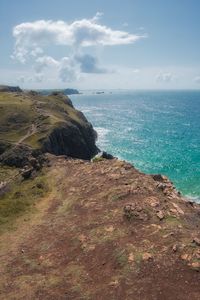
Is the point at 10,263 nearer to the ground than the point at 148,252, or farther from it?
nearer to the ground

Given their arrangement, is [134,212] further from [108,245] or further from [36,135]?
[36,135]

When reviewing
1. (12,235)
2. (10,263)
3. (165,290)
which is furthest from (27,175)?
(165,290)

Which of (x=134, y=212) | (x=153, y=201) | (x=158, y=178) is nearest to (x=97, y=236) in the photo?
(x=134, y=212)

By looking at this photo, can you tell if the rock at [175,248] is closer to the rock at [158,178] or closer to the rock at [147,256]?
the rock at [147,256]

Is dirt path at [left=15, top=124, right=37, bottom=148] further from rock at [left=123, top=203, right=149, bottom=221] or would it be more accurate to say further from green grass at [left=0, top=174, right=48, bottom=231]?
rock at [left=123, top=203, right=149, bottom=221]

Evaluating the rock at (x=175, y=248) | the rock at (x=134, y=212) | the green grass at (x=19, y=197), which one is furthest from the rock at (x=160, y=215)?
the green grass at (x=19, y=197)

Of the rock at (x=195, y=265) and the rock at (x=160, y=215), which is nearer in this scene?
the rock at (x=195, y=265)

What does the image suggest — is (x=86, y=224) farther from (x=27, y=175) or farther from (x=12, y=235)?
(x=27, y=175)
